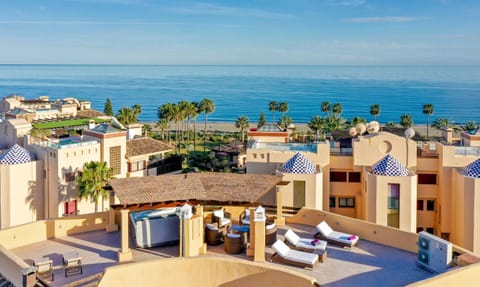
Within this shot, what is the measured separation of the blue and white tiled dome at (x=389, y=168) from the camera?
2270 cm

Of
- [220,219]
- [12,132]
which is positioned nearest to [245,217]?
[220,219]

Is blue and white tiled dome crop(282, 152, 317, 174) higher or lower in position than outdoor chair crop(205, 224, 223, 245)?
higher

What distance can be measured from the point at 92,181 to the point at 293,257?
16082 millimetres

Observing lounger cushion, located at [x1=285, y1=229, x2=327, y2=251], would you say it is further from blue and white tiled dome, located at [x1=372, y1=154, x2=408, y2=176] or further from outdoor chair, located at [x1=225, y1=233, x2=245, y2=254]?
blue and white tiled dome, located at [x1=372, y1=154, x2=408, y2=176]

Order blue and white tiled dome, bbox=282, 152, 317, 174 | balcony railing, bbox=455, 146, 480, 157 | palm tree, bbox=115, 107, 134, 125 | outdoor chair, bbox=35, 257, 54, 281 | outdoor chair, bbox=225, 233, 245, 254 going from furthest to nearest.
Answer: palm tree, bbox=115, 107, 134, 125 → balcony railing, bbox=455, 146, 480, 157 → blue and white tiled dome, bbox=282, 152, 317, 174 → outdoor chair, bbox=225, 233, 245, 254 → outdoor chair, bbox=35, 257, 54, 281

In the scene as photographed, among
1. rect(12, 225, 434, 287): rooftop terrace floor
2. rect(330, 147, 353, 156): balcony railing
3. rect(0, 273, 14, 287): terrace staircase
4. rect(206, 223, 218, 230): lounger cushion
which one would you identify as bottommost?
rect(0, 273, 14, 287): terrace staircase

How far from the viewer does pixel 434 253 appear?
13914 millimetres

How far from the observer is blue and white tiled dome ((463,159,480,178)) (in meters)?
22.1

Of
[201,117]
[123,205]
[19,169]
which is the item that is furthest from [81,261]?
[201,117]

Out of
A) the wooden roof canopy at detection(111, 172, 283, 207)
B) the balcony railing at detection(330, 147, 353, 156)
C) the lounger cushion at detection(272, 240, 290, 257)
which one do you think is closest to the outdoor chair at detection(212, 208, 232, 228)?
the wooden roof canopy at detection(111, 172, 283, 207)

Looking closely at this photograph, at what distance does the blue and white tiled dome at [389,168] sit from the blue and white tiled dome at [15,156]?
1902cm

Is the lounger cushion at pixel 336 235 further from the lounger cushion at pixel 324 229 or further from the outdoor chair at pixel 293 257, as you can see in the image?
the outdoor chair at pixel 293 257

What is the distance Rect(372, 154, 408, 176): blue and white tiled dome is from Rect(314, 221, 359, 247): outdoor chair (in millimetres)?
6655

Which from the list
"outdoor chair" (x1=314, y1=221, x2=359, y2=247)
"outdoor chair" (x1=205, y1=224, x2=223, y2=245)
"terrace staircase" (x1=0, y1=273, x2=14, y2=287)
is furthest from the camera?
"outdoor chair" (x1=205, y1=224, x2=223, y2=245)
